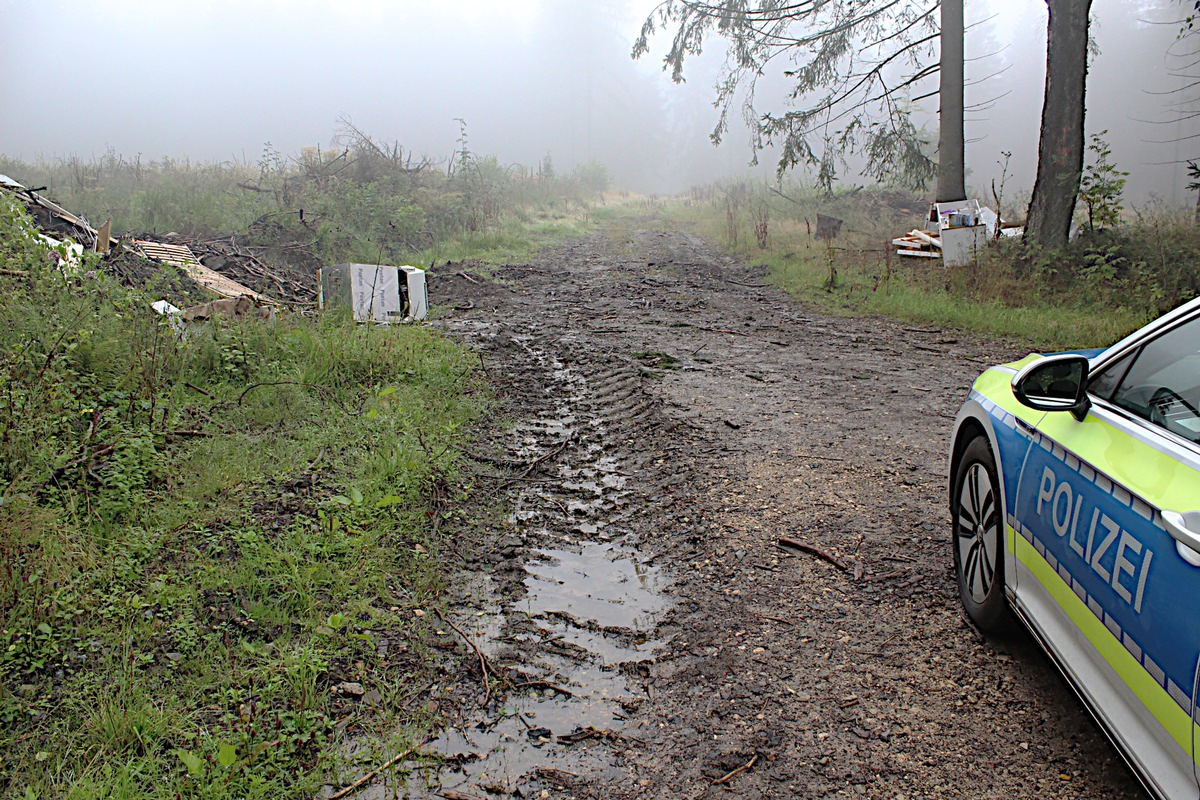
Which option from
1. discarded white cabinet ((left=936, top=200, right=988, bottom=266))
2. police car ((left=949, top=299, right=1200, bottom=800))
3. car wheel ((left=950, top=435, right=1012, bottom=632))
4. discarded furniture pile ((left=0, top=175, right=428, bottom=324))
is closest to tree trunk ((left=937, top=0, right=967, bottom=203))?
discarded white cabinet ((left=936, top=200, right=988, bottom=266))

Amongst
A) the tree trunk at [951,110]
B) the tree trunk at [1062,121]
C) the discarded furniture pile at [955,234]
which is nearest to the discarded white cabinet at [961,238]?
the discarded furniture pile at [955,234]

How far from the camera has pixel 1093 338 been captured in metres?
8.55

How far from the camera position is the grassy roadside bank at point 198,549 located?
2.64 m

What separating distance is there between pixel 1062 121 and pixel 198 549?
467 inches

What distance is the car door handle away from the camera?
1680mm

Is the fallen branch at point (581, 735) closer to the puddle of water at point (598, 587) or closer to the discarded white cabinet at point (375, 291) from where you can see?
the puddle of water at point (598, 587)

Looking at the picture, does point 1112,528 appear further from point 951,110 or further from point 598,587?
point 951,110

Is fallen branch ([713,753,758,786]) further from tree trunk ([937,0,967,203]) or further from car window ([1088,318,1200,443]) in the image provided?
tree trunk ([937,0,967,203])

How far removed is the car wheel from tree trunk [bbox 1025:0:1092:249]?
9.27 meters

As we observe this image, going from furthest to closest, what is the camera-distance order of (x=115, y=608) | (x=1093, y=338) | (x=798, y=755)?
(x=1093, y=338) → (x=115, y=608) → (x=798, y=755)

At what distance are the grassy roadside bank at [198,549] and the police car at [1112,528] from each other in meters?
2.19

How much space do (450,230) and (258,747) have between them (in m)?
16.9

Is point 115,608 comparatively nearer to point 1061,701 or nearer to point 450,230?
point 1061,701

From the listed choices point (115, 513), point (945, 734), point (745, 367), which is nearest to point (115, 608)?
point (115, 513)
